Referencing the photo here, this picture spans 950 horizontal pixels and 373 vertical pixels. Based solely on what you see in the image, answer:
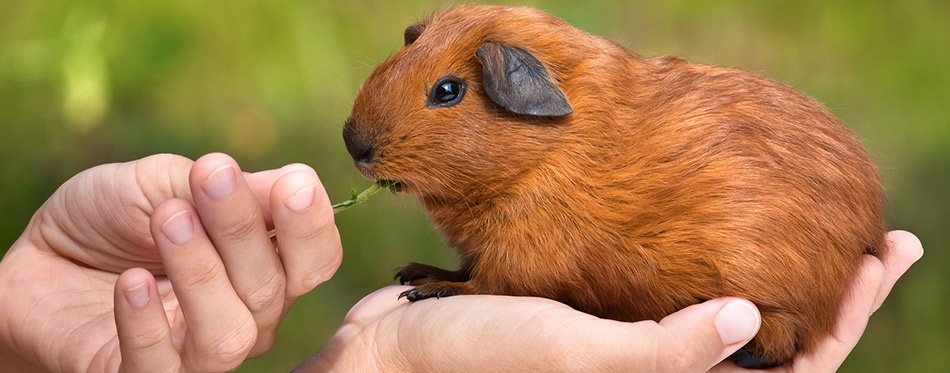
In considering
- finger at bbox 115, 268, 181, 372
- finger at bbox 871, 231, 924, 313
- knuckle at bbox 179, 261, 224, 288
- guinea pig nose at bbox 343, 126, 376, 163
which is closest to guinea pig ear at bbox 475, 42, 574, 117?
guinea pig nose at bbox 343, 126, 376, 163

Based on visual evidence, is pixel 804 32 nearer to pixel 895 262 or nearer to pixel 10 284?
pixel 895 262

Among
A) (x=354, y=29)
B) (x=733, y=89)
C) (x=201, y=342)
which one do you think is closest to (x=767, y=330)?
(x=733, y=89)

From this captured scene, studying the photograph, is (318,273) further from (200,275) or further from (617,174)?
(617,174)

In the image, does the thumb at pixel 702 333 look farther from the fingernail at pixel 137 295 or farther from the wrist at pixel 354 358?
the fingernail at pixel 137 295

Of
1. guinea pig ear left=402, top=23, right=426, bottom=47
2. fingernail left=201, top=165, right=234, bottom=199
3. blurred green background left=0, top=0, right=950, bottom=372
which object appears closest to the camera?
fingernail left=201, top=165, right=234, bottom=199

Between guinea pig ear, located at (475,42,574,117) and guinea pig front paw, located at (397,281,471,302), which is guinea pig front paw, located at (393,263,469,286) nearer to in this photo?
guinea pig front paw, located at (397,281,471,302)

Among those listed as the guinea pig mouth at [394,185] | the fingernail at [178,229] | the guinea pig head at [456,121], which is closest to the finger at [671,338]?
Result: the guinea pig head at [456,121]

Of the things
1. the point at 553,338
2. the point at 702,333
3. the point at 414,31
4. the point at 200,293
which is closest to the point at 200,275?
the point at 200,293

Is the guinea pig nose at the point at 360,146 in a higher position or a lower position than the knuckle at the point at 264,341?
higher
